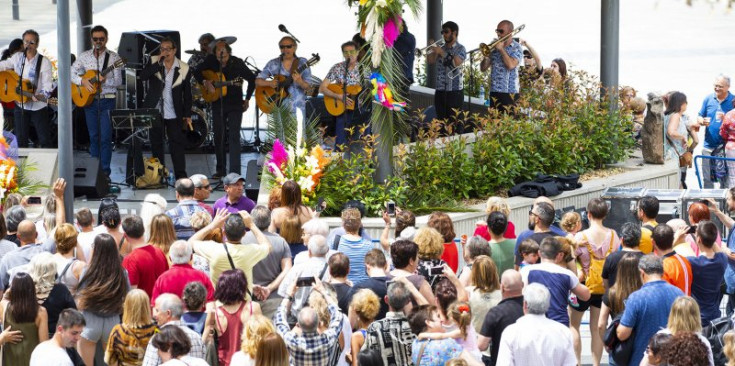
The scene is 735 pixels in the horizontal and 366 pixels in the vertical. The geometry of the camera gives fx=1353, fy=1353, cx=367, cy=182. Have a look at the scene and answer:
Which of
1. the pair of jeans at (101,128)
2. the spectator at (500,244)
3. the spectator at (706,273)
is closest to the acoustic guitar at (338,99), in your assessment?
the pair of jeans at (101,128)

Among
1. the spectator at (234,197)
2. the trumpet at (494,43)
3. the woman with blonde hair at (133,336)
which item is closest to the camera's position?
the woman with blonde hair at (133,336)

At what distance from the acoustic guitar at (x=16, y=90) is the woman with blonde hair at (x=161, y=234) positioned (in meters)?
8.03

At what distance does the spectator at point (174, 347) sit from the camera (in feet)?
26.3

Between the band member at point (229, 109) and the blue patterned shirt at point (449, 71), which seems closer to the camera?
the band member at point (229, 109)

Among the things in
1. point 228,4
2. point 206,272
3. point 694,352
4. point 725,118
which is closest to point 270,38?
point 228,4

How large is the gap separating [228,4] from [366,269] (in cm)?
3653

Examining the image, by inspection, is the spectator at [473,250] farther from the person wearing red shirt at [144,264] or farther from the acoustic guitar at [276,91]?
the acoustic guitar at [276,91]

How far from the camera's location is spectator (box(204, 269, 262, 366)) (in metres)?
8.87

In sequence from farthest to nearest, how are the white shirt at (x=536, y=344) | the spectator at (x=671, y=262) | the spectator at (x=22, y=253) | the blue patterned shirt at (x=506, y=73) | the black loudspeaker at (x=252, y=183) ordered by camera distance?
the blue patterned shirt at (x=506, y=73) → the black loudspeaker at (x=252, y=183) → the spectator at (x=22, y=253) → the spectator at (x=671, y=262) → the white shirt at (x=536, y=344)

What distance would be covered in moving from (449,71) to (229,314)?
10349mm

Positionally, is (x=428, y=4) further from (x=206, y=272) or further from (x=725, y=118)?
(x=206, y=272)

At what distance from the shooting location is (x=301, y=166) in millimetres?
14398

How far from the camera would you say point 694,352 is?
7.53 m

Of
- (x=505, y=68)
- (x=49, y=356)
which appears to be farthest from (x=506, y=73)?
(x=49, y=356)
